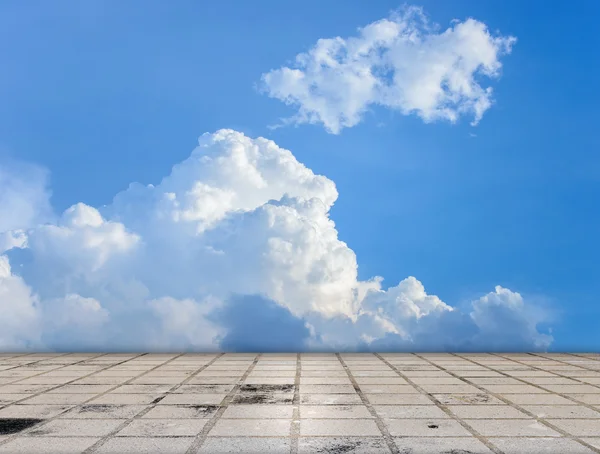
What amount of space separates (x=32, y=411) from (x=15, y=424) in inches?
17.8

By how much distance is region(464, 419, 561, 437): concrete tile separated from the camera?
12.4 ft

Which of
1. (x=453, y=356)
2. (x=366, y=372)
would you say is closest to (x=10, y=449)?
(x=366, y=372)

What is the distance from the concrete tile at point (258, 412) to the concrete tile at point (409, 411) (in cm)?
71

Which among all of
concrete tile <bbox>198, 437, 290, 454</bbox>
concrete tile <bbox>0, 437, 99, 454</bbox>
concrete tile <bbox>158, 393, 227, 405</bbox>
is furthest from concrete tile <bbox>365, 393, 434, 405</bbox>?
concrete tile <bbox>0, 437, 99, 454</bbox>

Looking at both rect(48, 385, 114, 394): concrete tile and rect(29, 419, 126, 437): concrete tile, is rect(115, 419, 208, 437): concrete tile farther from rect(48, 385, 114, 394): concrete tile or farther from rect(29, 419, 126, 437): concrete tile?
rect(48, 385, 114, 394): concrete tile

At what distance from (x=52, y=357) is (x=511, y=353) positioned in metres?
6.99

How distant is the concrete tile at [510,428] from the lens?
377 centimetres

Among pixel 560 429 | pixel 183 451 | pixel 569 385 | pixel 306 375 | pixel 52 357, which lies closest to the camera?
pixel 183 451

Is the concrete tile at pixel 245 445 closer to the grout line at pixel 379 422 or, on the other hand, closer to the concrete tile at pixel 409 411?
the grout line at pixel 379 422

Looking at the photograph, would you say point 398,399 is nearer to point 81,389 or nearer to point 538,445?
point 538,445

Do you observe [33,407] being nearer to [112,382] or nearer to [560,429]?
[112,382]

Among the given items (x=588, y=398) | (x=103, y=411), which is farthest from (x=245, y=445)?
(x=588, y=398)

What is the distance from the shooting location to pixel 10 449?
135 inches

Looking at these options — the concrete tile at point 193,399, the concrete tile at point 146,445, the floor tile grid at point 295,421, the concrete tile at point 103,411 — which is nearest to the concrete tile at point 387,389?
the floor tile grid at point 295,421
